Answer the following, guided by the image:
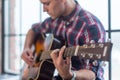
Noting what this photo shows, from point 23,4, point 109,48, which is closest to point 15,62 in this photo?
point 23,4

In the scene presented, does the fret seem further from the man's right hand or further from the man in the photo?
the man's right hand

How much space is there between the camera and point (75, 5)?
1252 millimetres

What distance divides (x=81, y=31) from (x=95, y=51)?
1.04 ft

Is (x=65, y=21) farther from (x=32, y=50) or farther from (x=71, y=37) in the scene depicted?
(x=32, y=50)

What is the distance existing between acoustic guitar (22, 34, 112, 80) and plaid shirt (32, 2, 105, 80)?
0.21 ft

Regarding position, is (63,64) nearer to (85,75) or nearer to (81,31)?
(85,75)

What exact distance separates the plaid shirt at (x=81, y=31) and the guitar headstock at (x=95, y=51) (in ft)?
0.61

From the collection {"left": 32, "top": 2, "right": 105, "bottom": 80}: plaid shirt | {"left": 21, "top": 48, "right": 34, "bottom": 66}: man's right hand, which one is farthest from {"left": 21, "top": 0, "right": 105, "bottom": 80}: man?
{"left": 21, "top": 48, "right": 34, "bottom": 66}: man's right hand

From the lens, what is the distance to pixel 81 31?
3.83ft

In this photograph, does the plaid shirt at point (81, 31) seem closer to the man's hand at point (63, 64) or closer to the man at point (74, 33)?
the man at point (74, 33)

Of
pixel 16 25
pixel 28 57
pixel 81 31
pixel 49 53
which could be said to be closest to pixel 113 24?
pixel 81 31

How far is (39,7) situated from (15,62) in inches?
22.7

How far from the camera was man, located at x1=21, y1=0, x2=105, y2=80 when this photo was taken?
1.05 metres

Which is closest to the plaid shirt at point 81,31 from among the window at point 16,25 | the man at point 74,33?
the man at point 74,33
